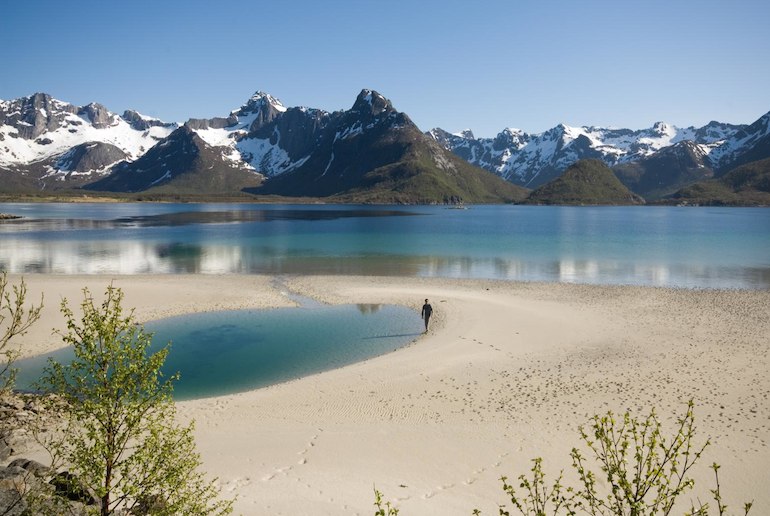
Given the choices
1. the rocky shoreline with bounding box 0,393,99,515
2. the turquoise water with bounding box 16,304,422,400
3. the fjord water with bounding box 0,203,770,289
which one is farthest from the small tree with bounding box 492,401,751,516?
the fjord water with bounding box 0,203,770,289

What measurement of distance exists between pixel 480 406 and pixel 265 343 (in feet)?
65.6

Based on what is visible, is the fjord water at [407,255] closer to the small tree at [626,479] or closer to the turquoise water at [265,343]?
the turquoise water at [265,343]

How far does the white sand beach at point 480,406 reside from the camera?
1967cm

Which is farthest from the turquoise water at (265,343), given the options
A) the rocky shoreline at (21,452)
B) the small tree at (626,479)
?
the small tree at (626,479)

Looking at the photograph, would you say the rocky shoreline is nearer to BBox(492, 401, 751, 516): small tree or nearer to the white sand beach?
the white sand beach

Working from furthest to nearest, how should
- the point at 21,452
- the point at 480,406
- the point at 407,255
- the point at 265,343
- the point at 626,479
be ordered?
1. the point at 407,255
2. the point at 265,343
3. the point at 480,406
4. the point at 21,452
5. the point at 626,479

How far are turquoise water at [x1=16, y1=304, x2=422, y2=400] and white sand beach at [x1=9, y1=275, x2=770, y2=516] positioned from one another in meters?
2.56

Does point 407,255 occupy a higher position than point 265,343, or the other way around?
point 407,255

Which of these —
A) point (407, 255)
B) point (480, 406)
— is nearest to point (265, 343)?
point (480, 406)

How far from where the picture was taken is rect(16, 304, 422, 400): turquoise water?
32.9m

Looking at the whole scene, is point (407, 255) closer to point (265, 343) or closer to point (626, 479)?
point (265, 343)

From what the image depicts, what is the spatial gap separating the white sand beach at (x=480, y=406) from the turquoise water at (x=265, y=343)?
2556 mm

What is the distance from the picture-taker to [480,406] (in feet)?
88.1

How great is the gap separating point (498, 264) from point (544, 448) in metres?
64.4
